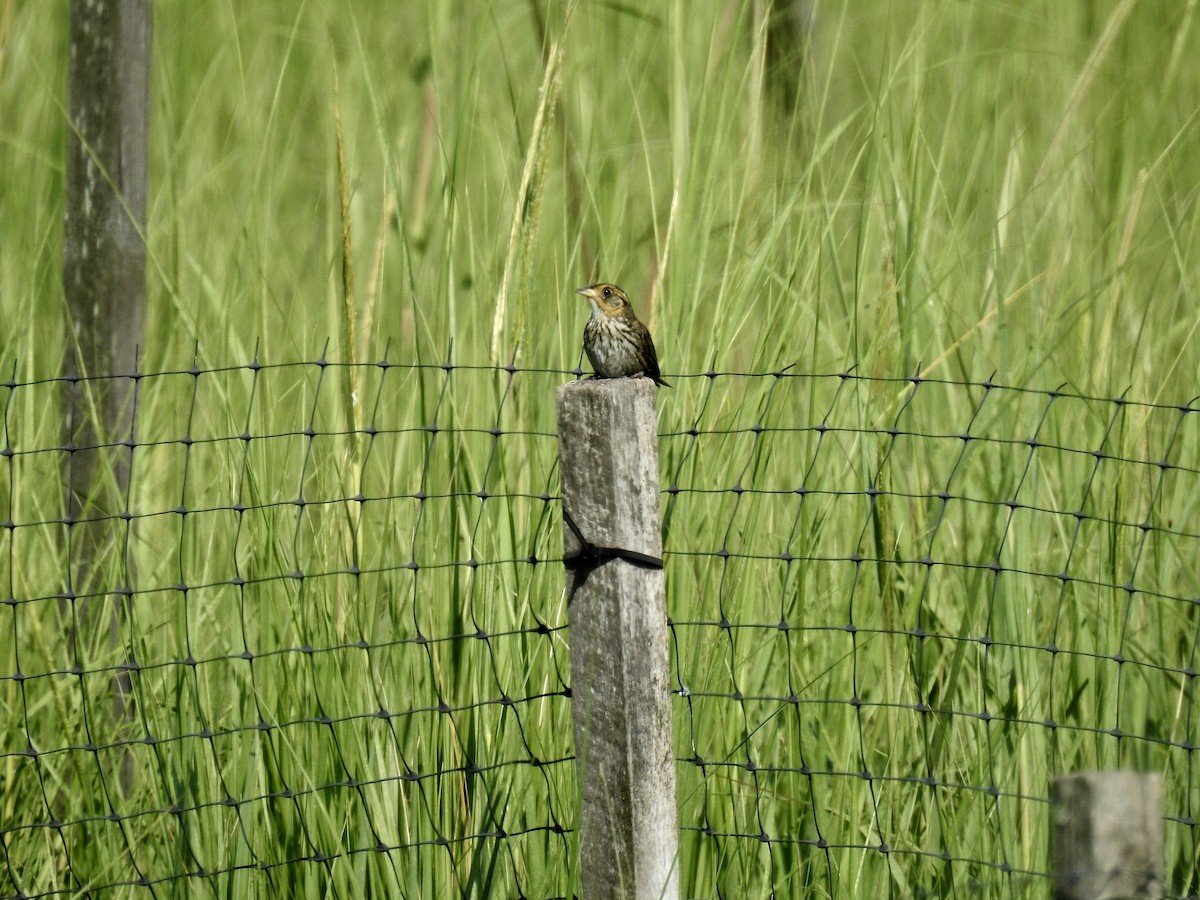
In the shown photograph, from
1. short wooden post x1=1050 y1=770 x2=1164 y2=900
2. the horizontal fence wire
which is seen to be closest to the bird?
the horizontal fence wire

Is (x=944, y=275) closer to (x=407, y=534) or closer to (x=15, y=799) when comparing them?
(x=407, y=534)

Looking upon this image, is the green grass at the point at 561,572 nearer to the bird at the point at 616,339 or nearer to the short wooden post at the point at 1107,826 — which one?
the bird at the point at 616,339

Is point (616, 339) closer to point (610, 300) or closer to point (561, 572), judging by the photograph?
point (610, 300)

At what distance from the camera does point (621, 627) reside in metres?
2.33

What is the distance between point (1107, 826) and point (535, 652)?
1.40m

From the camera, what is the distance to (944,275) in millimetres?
3299

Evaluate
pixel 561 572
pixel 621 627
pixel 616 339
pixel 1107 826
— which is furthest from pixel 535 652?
pixel 1107 826

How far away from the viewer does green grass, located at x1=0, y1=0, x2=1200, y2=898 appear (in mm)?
2721

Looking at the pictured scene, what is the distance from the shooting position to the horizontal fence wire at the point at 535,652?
270 centimetres

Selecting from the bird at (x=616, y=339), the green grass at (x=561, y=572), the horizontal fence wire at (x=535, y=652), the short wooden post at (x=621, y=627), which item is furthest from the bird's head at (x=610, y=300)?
the short wooden post at (x=621, y=627)

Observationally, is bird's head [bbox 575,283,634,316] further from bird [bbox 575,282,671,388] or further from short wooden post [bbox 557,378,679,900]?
short wooden post [bbox 557,378,679,900]

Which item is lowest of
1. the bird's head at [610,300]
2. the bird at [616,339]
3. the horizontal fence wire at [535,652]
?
the horizontal fence wire at [535,652]

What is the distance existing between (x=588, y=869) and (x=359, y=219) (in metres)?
2.56

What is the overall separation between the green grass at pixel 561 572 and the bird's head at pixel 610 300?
0.10 m
